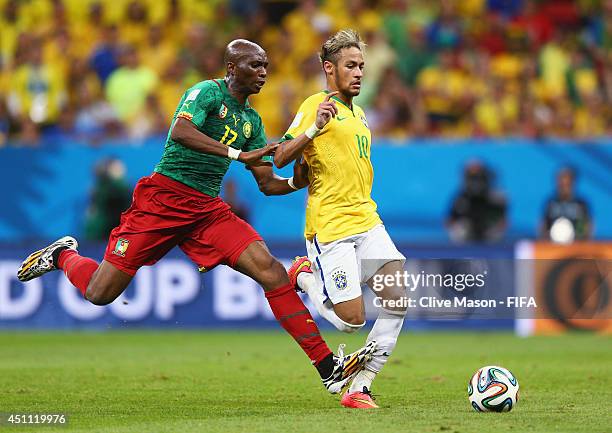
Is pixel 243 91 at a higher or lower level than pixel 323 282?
higher

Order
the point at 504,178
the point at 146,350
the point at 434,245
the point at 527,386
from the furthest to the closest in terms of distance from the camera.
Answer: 1. the point at 504,178
2. the point at 434,245
3. the point at 146,350
4. the point at 527,386

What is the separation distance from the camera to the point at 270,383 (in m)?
10.9

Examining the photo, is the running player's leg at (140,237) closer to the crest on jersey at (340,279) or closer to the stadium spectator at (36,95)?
the crest on jersey at (340,279)

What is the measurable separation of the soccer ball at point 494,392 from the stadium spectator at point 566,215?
9.15 meters

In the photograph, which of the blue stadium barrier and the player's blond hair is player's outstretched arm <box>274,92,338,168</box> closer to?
the player's blond hair

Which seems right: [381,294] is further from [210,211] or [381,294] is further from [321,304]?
[210,211]

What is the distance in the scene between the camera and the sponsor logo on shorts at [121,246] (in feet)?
31.7

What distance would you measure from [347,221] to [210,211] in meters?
1.28

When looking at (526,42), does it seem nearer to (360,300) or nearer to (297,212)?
(297,212)

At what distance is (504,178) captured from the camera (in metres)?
18.3

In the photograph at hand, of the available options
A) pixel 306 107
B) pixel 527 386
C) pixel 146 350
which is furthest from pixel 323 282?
pixel 146 350

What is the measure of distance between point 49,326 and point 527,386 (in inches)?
355

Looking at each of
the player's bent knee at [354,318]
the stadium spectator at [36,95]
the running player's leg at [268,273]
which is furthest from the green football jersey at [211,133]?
the stadium spectator at [36,95]

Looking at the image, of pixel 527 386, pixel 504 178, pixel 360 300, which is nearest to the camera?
pixel 360 300
